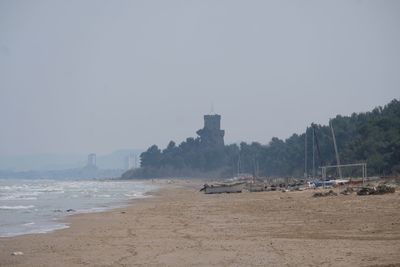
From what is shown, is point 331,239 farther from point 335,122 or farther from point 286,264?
point 335,122

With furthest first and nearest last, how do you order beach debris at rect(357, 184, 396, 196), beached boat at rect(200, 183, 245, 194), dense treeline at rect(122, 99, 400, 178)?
dense treeline at rect(122, 99, 400, 178)
beached boat at rect(200, 183, 245, 194)
beach debris at rect(357, 184, 396, 196)

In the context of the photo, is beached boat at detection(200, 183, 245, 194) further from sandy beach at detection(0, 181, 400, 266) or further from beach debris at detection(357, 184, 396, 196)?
sandy beach at detection(0, 181, 400, 266)

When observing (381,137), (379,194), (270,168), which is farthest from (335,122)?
(379,194)

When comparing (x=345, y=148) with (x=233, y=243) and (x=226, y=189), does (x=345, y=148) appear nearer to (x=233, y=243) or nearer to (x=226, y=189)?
(x=226, y=189)

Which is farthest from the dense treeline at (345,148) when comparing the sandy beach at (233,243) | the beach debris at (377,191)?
the sandy beach at (233,243)

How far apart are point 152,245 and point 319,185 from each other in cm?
4213

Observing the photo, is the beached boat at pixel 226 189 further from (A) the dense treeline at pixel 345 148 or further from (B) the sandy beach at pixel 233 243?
(B) the sandy beach at pixel 233 243

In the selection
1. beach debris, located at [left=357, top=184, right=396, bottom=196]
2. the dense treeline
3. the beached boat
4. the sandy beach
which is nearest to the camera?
the sandy beach

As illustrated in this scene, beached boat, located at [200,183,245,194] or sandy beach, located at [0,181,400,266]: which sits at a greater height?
beached boat, located at [200,183,245,194]

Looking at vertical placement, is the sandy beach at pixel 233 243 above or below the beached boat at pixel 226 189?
below

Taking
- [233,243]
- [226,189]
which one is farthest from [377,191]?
[226,189]

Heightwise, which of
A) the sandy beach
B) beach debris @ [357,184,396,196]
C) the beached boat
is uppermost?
beach debris @ [357,184,396,196]

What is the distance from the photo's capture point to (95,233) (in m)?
21.2

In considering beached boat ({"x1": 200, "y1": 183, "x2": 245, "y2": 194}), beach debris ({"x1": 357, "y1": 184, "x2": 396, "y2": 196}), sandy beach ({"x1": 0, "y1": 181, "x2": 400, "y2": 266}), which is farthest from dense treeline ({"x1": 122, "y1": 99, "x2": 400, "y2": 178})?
sandy beach ({"x1": 0, "y1": 181, "x2": 400, "y2": 266})
